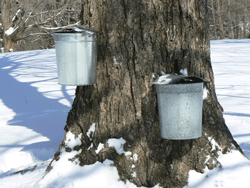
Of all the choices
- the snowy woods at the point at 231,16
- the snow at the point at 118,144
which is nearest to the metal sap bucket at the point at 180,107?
the snow at the point at 118,144

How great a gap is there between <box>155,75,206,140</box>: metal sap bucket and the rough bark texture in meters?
0.23

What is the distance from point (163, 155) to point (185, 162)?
15cm

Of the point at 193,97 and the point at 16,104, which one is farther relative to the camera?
the point at 16,104

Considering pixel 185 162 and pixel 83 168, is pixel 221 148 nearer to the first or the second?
pixel 185 162

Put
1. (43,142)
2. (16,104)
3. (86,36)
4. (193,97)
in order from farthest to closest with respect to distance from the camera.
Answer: (16,104) < (43,142) < (86,36) < (193,97)

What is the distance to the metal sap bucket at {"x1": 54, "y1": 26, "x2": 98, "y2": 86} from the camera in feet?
6.02

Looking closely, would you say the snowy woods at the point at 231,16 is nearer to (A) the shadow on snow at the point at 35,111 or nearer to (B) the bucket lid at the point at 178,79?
(A) the shadow on snow at the point at 35,111

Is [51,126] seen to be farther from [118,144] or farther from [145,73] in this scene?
[145,73]

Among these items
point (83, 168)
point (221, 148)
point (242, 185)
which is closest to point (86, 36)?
point (83, 168)

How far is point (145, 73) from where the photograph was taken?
1934mm

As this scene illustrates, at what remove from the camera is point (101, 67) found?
202 centimetres

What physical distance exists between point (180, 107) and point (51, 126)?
2456 mm

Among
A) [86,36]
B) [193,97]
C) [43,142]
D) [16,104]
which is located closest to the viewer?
[193,97]

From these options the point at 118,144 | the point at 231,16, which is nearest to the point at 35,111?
the point at 118,144
